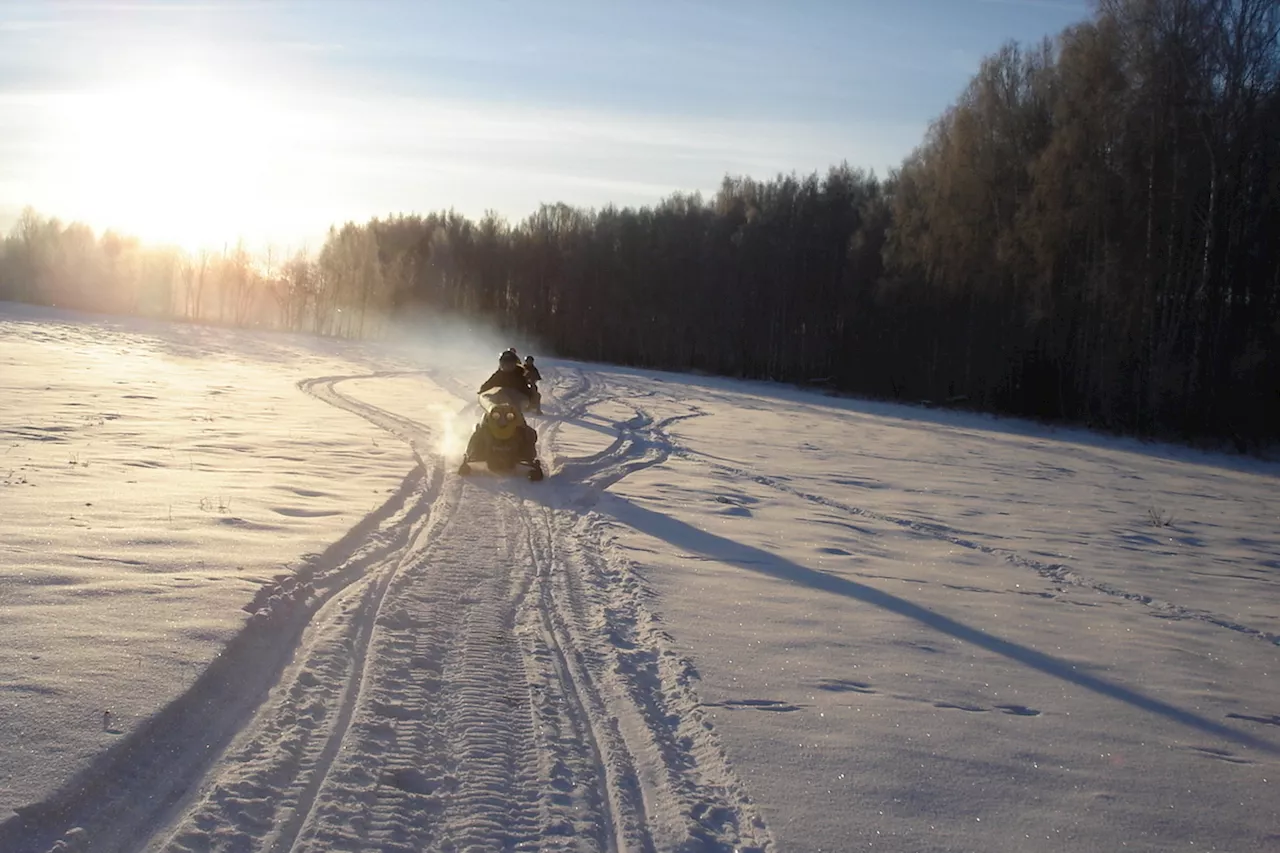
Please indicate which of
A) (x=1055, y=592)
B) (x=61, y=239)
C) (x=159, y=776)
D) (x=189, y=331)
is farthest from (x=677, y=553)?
(x=61, y=239)

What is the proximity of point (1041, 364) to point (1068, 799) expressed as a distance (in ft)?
105

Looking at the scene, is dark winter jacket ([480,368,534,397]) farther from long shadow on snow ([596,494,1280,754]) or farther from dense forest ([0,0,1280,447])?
dense forest ([0,0,1280,447])

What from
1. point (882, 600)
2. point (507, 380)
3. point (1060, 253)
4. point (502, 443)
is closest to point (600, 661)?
point (882, 600)

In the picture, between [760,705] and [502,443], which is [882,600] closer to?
[760,705]

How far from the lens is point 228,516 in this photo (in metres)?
9.13

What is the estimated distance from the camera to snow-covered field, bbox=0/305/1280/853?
412 cm

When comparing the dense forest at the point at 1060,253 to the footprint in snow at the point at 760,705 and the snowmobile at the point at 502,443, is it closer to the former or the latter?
the snowmobile at the point at 502,443

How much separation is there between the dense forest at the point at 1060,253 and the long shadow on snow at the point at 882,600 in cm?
2322

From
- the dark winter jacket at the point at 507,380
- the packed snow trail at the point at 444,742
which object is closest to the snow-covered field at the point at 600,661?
the packed snow trail at the point at 444,742

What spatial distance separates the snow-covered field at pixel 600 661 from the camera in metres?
4.12

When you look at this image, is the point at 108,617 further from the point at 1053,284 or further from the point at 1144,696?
the point at 1053,284

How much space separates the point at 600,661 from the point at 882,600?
2.97m

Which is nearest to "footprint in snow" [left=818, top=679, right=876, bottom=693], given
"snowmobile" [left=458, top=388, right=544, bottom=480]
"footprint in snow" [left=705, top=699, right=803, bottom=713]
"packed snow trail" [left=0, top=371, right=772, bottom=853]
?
"footprint in snow" [left=705, top=699, right=803, bottom=713]

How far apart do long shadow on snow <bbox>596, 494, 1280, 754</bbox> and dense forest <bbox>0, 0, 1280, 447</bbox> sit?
23.2 metres
